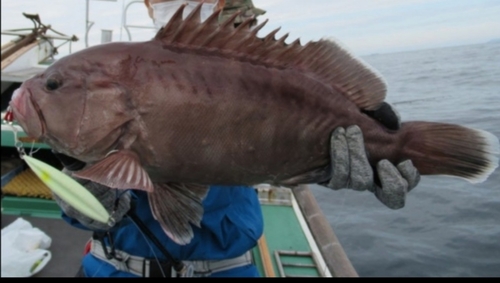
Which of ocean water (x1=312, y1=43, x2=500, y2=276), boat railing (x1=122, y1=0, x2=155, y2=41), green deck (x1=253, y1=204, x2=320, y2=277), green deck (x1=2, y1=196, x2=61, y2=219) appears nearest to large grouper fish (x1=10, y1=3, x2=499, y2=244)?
ocean water (x1=312, y1=43, x2=500, y2=276)

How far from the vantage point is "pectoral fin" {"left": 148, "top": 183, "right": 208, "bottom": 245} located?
1734 mm

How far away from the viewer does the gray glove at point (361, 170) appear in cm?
178

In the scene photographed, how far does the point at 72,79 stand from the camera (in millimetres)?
→ 1688

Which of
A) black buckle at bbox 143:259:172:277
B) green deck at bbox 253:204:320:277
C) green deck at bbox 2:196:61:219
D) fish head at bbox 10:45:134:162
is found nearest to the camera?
fish head at bbox 10:45:134:162

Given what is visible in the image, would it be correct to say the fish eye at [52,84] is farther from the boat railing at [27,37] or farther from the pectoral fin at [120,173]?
the boat railing at [27,37]

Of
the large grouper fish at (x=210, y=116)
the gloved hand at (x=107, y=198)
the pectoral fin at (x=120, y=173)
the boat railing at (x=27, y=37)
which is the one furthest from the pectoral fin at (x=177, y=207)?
the boat railing at (x=27, y=37)

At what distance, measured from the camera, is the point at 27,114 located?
164cm

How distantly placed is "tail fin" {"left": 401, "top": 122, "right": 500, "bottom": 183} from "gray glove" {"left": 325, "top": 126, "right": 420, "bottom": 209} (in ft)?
0.22

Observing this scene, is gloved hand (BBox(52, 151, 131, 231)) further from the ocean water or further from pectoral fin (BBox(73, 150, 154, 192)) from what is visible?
the ocean water

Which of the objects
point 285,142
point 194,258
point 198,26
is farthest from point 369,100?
point 194,258

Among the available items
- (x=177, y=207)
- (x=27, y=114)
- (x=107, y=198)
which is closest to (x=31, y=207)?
(x=107, y=198)

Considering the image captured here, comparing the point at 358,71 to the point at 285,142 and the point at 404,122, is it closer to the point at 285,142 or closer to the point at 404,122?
the point at 404,122

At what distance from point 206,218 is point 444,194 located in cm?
175

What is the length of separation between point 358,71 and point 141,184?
1.01 m
